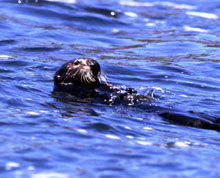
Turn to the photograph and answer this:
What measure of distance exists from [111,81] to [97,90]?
1.56 meters

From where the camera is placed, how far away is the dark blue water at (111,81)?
447cm

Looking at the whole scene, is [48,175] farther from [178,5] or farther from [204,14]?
[178,5]

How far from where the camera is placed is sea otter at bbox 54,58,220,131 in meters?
5.80

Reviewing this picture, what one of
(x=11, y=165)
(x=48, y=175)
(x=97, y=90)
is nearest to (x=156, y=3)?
(x=97, y=90)

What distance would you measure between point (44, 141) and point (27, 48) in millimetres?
5377

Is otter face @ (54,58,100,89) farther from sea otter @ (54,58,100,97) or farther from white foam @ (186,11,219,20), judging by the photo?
white foam @ (186,11,219,20)

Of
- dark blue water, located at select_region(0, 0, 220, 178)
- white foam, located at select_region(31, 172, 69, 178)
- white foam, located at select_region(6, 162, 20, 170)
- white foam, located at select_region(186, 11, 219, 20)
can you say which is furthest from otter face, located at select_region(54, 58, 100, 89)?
white foam, located at select_region(186, 11, 219, 20)

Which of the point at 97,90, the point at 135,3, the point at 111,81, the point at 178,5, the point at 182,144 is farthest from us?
the point at 135,3

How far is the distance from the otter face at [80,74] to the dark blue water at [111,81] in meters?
0.30

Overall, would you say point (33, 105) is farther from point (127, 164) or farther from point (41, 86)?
point (127, 164)

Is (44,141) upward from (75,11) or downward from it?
downward

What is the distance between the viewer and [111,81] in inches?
320

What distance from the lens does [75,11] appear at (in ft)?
46.8

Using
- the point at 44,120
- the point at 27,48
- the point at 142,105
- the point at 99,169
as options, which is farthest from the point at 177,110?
the point at 27,48
